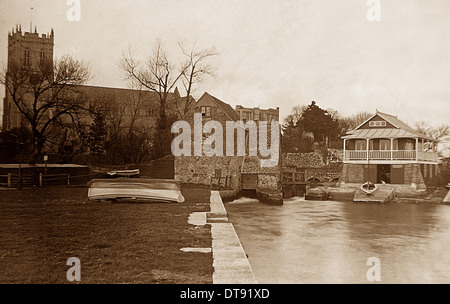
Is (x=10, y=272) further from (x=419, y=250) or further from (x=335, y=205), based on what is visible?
(x=335, y=205)

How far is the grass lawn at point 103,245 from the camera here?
334 cm

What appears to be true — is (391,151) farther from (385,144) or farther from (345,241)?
(345,241)

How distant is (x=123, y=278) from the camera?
3.27m

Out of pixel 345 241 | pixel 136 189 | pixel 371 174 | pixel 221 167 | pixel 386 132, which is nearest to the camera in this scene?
pixel 136 189

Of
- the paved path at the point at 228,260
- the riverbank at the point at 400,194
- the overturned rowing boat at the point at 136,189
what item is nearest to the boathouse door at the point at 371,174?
the riverbank at the point at 400,194

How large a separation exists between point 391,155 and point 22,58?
711 inches

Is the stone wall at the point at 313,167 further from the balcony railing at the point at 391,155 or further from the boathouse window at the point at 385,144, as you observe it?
the boathouse window at the point at 385,144

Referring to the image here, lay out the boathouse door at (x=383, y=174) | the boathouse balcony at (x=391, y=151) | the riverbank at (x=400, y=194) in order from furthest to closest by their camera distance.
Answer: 1. the boathouse door at (x=383, y=174)
2. the boathouse balcony at (x=391, y=151)
3. the riverbank at (x=400, y=194)

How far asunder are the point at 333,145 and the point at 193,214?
1960cm

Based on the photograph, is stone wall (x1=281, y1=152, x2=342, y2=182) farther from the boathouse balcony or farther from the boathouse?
the boathouse balcony

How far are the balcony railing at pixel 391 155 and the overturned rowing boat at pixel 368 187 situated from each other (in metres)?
2.09

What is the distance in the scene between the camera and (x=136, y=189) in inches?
343

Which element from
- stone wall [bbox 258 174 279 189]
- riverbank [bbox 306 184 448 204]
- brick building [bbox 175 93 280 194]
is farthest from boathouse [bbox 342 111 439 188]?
brick building [bbox 175 93 280 194]

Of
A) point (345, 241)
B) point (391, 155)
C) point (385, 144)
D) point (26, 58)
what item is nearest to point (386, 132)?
point (385, 144)
